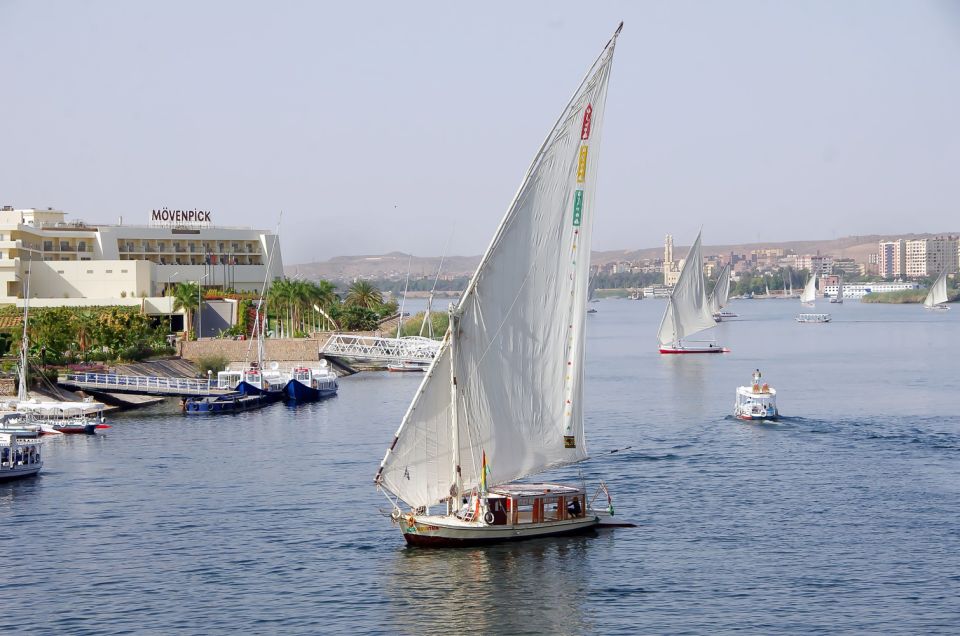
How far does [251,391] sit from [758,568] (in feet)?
209

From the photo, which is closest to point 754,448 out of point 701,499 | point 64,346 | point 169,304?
point 701,499

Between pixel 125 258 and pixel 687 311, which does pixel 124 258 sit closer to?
pixel 125 258

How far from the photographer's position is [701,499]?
5262 centimetres

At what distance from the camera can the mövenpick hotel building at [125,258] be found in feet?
431

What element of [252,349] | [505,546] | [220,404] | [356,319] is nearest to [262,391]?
[220,404]

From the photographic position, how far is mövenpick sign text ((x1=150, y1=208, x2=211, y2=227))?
163250 millimetres

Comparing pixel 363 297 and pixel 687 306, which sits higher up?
pixel 363 297

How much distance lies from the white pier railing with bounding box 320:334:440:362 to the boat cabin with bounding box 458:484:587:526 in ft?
279

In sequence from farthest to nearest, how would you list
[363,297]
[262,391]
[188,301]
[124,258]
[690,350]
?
[363,297], [124,258], [690,350], [188,301], [262,391]

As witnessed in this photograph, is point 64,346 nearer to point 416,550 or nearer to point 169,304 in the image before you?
point 169,304

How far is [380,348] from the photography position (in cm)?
13612

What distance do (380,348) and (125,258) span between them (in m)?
42.6

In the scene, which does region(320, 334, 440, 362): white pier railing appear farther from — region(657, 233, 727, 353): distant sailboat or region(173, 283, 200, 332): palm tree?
region(657, 233, 727, 353): distant sailboat

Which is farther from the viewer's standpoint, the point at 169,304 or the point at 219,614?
the point at 169,304
